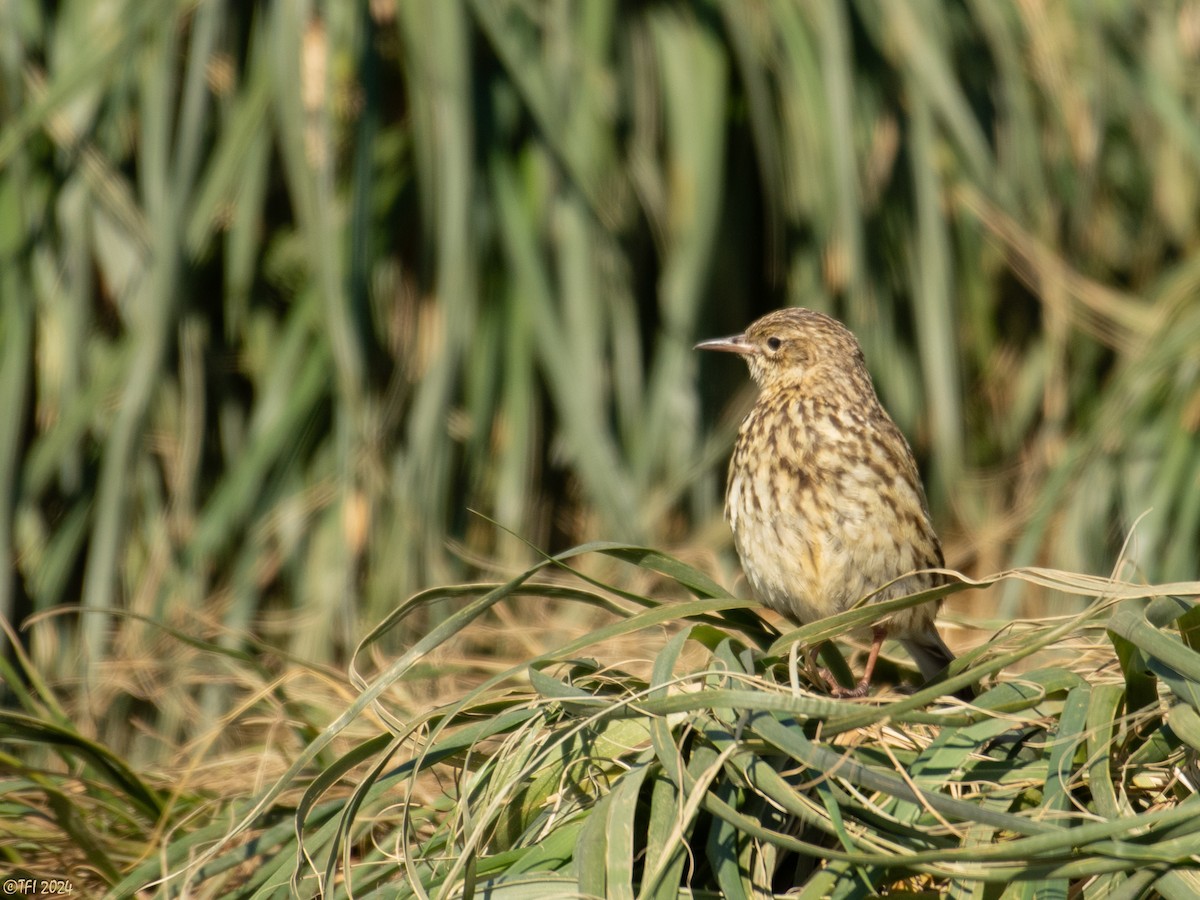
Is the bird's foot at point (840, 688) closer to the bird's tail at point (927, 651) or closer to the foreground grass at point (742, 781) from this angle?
the foreground grass at point (742, 781)

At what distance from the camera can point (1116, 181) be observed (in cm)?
553

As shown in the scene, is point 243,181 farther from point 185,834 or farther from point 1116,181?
point 1116,181

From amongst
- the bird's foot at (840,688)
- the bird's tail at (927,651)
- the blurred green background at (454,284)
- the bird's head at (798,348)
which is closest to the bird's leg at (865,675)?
the bird's foot at (840,688)

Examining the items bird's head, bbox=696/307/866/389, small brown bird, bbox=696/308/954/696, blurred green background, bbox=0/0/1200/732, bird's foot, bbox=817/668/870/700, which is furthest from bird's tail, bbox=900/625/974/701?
blurred green background, bbox=0/0/1200/732

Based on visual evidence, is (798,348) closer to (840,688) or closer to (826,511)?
(826,511)

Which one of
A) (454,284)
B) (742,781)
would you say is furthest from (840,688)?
(454,284)

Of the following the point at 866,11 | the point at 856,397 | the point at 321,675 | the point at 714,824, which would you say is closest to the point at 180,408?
the point at 321,675

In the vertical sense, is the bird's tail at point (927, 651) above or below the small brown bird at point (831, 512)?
below

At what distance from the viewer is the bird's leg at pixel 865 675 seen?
2726mm

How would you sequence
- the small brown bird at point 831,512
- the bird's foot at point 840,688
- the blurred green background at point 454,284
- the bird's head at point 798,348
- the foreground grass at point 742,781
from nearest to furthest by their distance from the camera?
the foreground grass at point 742,781 < the bird's foot at point 840,688 < the small brown bird at point 831,512 < the bird's head at point 798,348 < the blurred green background at point 454,284

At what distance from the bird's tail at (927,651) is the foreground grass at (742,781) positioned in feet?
1.68

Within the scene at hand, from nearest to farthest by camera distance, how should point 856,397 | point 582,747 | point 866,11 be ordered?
point 582,747
point 856,397
point 866,11

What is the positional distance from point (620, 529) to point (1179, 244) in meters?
2.49

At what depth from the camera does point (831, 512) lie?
10.4ft
